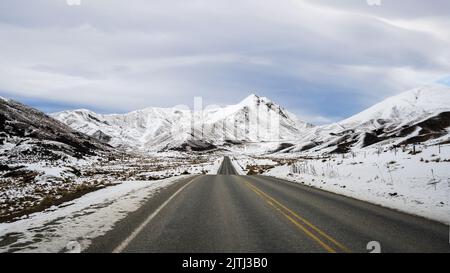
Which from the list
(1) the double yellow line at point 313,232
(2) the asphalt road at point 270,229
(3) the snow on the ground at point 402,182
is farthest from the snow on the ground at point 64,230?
(3) the snow on the ground at point 402,182

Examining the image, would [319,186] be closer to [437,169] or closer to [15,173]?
[437,169]

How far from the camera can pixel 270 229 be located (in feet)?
29.7

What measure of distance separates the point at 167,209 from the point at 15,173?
40246mm

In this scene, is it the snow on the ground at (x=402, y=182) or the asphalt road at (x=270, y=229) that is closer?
the asphalt road at (x=270, y=229)

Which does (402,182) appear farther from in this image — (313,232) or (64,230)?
(64,230)

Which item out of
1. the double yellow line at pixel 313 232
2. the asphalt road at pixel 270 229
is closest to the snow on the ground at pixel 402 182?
the asphalt road at pixel 270 229

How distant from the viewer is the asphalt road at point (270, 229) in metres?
7.35

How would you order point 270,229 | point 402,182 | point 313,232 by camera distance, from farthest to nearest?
point 402,182 < point 270,229 < point 313,232

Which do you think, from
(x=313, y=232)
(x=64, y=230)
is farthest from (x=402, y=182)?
(x=64, y=230)

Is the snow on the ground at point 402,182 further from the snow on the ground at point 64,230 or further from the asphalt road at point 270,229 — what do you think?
the snow on the ground at point 64,230

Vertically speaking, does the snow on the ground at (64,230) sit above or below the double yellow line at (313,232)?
above

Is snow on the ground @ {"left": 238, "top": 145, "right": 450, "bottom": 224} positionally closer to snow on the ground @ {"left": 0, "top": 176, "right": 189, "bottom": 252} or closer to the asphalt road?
the asphalt road
